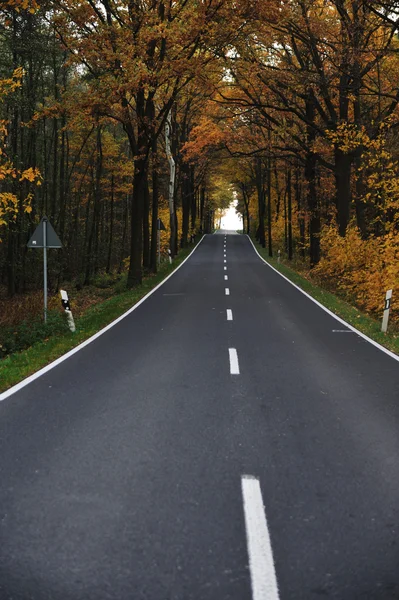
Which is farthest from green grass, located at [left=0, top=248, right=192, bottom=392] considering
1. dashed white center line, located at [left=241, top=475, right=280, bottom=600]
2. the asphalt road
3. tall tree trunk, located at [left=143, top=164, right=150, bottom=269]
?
tall tree trunk, located at [left=143, top=164, right=150, bottom=269]

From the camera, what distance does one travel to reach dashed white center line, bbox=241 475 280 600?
3012mm

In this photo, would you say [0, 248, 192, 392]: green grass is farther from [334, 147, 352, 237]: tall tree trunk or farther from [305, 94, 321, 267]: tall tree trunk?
[305, 94, 321, 267]: tall tree trunk

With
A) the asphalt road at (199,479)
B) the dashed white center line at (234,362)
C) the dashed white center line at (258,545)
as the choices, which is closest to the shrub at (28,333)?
the asphalt road at (199,479)

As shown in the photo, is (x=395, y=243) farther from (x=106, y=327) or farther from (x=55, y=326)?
(x=55, y=326)

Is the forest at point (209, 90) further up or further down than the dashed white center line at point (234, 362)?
further up

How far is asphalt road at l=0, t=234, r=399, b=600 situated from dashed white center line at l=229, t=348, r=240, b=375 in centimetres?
8

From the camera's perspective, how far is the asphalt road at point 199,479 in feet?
10.3

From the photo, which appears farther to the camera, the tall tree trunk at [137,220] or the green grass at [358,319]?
the tall tree trunk at [137,220]

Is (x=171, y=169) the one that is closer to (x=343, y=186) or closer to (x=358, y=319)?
(x=343, y=186)

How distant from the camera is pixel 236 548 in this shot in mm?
3420

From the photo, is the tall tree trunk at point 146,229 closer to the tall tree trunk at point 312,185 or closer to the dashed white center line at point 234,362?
the tall tree trunk at point 312,185

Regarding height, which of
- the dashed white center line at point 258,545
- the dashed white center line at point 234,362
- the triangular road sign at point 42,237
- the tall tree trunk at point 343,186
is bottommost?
the dashed white center line at point 258,545

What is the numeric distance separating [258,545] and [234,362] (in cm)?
587

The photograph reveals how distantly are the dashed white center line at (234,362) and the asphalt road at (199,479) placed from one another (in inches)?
3.2
